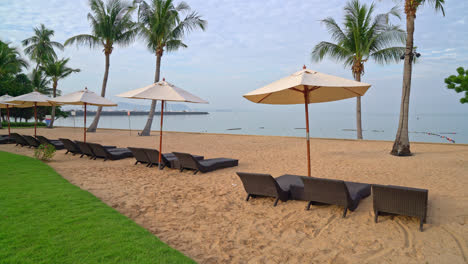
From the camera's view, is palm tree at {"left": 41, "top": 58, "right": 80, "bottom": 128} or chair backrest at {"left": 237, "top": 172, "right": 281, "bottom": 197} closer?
chair backrest at {"left": 237, "top": 172, "right": 281, "bottom": 197}

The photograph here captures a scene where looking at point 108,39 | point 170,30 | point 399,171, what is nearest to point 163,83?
point 399,171

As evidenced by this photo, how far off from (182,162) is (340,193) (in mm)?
4509

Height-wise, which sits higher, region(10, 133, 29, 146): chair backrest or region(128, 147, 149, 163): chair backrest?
region(10, 133, 29, 146): chair backrest

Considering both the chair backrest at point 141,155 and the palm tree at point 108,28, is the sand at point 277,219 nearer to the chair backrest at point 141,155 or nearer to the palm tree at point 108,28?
the chair backrest at point 141,155

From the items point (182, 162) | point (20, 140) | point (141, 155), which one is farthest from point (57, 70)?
point (182, 162)

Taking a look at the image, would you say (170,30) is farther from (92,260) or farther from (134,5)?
(92,260)

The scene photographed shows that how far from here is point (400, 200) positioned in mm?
3996

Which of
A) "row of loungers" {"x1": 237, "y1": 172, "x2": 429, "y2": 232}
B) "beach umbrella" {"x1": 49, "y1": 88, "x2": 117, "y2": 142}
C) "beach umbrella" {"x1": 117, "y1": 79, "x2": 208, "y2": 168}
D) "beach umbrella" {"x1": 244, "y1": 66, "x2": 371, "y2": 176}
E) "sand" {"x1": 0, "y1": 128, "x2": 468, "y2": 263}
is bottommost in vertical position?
"sand" {"x1": 0, "y1": 128, "x2": 468, "y2": 263}

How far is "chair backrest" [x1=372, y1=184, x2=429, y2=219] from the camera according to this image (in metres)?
3.82

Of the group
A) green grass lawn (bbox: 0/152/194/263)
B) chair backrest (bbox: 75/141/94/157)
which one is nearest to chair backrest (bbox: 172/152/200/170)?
green grass lawn (bbox: 0/152/194/263)

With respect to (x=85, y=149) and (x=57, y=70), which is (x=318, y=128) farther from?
(x=85, y=149)

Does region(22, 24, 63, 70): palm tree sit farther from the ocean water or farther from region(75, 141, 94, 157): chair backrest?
region(75, 141, 94, 157): chair backrest

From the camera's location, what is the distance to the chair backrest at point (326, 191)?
4.43m

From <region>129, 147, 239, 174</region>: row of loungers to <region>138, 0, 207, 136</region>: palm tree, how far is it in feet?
39.6
